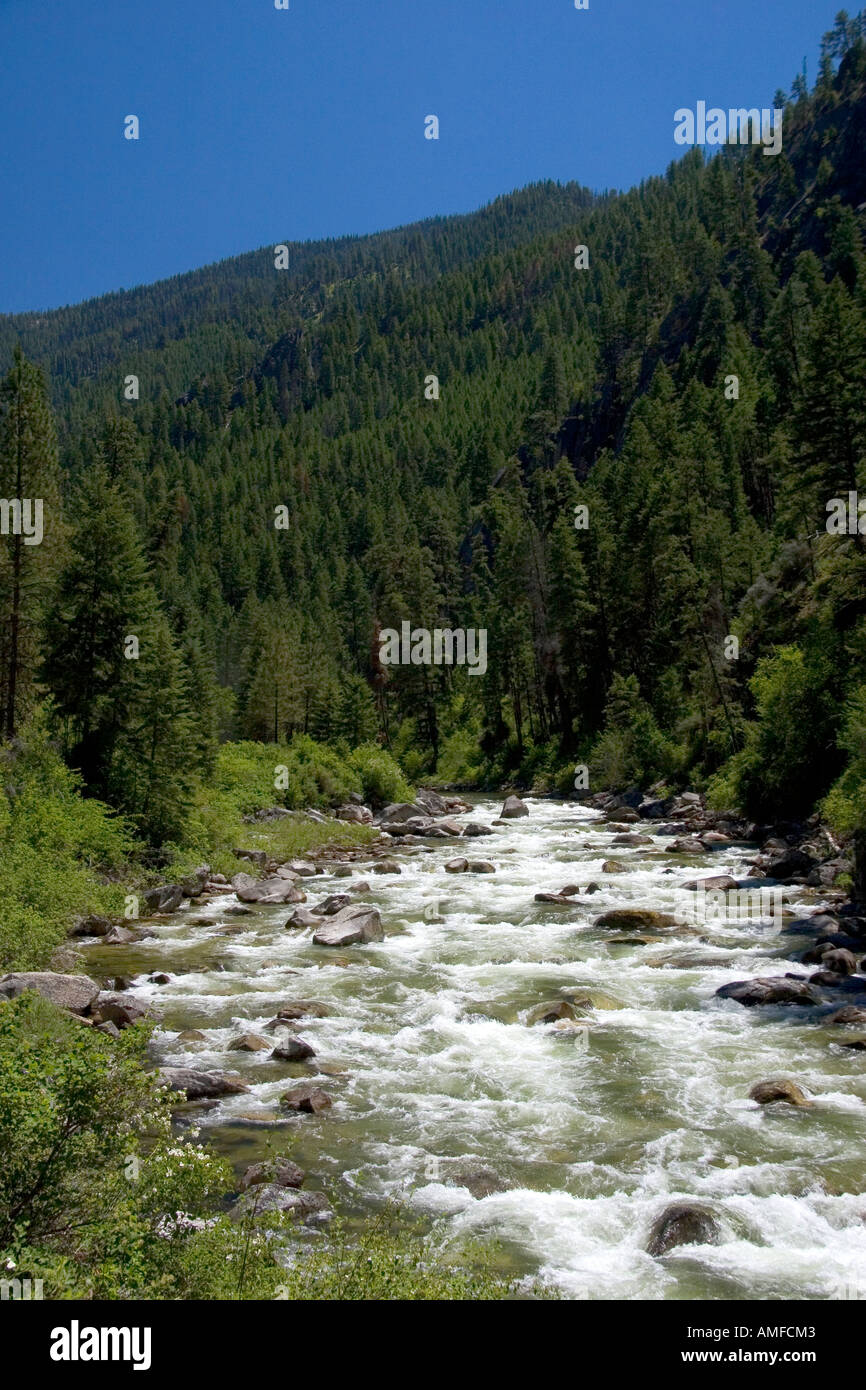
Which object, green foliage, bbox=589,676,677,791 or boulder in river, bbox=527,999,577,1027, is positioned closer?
boulder in river, bbox=527,999,577,1027

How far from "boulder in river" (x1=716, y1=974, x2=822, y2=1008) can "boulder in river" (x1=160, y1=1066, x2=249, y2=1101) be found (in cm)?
861

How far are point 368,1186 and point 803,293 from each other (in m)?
91.0

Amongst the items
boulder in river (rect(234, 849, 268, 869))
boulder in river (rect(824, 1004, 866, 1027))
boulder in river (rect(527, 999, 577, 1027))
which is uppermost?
boulder in river (rect(234, 849, 268, 869))

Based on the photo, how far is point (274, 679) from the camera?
226ft

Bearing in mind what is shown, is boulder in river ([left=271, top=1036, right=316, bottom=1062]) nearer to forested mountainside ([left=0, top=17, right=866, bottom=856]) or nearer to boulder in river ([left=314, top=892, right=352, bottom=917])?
boulder in river ([left=314, top=892, right=352, bottom=917])

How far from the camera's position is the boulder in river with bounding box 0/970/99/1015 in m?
15.2

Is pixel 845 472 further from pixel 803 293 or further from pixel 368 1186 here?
pixel 803 293

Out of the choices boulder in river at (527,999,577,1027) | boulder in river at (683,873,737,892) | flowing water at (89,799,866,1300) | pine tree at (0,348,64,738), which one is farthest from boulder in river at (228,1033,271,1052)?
pine tree at (0,348,64,738)

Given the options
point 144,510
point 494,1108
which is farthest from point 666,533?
point 144,510

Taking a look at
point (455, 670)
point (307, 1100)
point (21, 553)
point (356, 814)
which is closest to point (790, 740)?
point (356, 814)

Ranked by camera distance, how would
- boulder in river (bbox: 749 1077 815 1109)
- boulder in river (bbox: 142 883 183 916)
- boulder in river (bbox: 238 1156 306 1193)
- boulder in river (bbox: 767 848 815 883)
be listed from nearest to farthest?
boulder in river (bbox: 238 1156 306 1193) → boulder in river (bbox: 749 1077 815 1109) → boulder in river (bbox: 142 883 183 916) → boulder in river (bbox: 767 848 815 883)

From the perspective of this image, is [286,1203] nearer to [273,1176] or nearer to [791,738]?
[273,1176]

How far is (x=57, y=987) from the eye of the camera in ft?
51.6

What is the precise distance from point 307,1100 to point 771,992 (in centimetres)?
833
